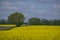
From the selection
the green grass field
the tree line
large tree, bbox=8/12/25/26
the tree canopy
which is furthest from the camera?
the tree canopy

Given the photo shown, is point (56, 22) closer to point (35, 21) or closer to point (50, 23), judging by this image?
point (50, 23)

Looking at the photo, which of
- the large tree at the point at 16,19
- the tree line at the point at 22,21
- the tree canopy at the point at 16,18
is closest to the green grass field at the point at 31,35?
the tree line at the point at 22,21

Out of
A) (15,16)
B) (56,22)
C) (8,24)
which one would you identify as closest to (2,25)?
(8,24)

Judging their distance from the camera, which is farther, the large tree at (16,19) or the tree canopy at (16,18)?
the tree canopy at (16,18)

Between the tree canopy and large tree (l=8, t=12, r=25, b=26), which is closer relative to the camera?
large tree (l=8, t=12, r=25, b=26)

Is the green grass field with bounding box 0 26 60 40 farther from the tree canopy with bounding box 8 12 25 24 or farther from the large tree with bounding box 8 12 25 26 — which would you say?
the tree canopy with bounding box 8 12 25 24

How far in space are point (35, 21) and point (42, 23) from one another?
10.8ft

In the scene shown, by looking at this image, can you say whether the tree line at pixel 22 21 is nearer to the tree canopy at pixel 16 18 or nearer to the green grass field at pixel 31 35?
the tree canopy at pixel 16 18

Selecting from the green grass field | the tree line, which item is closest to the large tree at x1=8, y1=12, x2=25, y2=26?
the tree line

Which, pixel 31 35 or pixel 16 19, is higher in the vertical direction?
pixel 31 35

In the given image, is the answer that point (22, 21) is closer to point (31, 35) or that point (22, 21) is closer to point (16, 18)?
point (16, 18)

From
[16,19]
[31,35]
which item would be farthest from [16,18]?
[31,35]

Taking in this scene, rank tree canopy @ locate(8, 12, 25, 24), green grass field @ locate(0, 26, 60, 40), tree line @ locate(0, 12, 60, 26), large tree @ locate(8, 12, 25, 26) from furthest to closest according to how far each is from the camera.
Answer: tree canopy @ locate(8, 12, 25, 24) < large tree @ locate(8, 12, 25, 26) < tree line @ locate(0, 12, 60, 26) < green grass field @ locate(0, 26, 60, 40)

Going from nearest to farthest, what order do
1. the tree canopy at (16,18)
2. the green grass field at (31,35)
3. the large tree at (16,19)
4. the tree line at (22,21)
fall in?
1. the green grass field at (31,35)
2. the tree line at (22,21)
3. the large tree at (16,19)
4. the tree canopy at (16,18)
